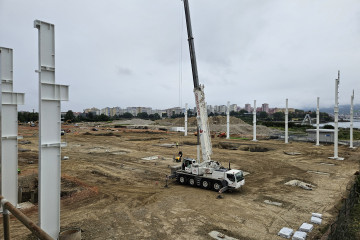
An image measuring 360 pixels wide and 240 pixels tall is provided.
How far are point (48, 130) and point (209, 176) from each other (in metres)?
10.8

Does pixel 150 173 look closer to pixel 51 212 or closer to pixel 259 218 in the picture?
pixel 259 218

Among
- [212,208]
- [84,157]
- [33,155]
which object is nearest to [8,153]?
[212,208]

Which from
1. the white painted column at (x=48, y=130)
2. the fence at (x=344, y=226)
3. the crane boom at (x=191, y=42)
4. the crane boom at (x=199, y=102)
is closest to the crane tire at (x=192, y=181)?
the crane boom at (x=199, y=102)

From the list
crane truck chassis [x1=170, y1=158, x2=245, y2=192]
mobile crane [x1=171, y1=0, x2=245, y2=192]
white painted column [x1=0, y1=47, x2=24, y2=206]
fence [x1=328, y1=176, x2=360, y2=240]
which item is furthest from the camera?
mobile crane [x1=171, y1=0, x2=245, y2=192]

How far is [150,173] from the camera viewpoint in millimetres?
20531

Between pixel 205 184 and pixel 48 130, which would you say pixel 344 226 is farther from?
pixel 48 130

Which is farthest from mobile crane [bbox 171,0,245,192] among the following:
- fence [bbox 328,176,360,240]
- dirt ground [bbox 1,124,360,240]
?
fence [bbox 328,176,360,240]

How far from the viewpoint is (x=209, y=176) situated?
15617mm

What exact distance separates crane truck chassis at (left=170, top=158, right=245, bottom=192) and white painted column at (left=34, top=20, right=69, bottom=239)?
32.6 feet

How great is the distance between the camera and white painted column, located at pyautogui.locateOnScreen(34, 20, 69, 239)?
7105 mm

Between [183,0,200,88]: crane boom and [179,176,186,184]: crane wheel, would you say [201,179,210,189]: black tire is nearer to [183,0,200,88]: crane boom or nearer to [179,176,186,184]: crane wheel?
[179,176,186,184]: crane wheel

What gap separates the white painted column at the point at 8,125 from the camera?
10188mm

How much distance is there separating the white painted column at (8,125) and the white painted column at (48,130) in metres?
4.49

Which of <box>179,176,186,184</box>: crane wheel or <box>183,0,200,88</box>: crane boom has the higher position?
<box>183,0,200,88</box>: crane boom
